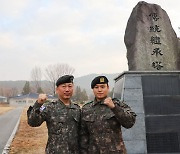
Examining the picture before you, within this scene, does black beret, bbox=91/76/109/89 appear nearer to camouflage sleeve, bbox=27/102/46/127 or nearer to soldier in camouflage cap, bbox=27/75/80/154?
soldier in camouflage cap, bbox=27/75/80/154

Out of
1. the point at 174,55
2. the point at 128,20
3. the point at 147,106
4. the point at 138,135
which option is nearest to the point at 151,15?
the point at 128,20

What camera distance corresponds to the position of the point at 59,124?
277 cm

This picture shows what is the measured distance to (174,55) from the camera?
6805 mm

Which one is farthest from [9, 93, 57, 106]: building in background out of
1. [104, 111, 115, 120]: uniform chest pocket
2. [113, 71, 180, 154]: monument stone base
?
[104, 111, 115, 120]: uniform chest pocket

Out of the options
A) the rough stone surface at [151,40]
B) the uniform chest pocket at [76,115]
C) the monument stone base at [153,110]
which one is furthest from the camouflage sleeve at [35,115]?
the rough stone surface at [151,40]

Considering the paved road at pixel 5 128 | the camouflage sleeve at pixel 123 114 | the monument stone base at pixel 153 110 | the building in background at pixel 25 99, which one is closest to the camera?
the camouflage sleeve at pixel 123 114

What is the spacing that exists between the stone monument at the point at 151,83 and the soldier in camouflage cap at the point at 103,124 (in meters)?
2.54

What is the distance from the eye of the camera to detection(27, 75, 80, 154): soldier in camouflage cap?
2.73 metres

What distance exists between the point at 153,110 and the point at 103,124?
3013 millimetres

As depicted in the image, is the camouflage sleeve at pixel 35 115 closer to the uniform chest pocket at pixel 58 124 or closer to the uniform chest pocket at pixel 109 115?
the uniform chest pocket at pixel 58 124

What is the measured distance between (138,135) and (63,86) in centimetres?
284

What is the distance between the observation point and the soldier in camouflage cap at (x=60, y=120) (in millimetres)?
2729

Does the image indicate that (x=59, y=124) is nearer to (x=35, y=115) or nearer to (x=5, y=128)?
(x=35, y=115)

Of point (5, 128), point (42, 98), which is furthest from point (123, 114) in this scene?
point (5, 128)
